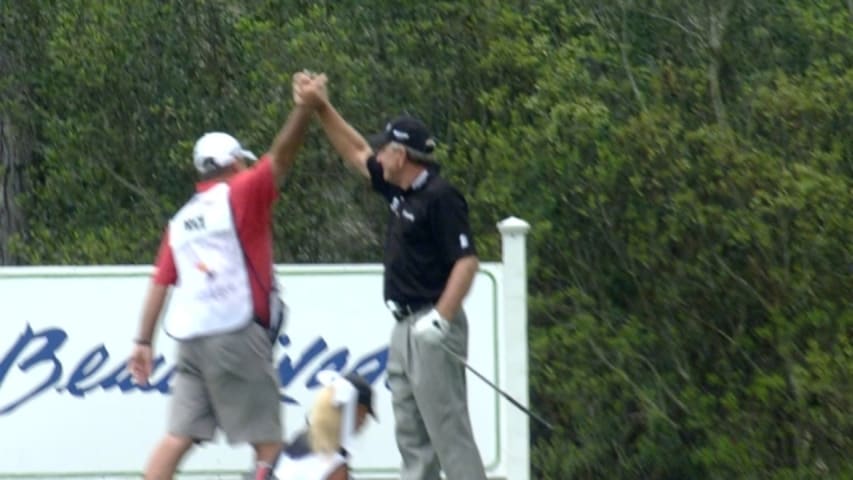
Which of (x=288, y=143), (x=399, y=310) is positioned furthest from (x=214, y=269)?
(x=399, y=310)

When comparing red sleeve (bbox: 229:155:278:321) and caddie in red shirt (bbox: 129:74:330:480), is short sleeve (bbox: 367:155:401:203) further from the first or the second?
red sleeve (bbox: 229:155:278:321)

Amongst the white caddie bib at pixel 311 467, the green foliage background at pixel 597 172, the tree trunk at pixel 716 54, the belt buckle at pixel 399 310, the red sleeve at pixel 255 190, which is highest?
the red sleeve at pixel 255 190

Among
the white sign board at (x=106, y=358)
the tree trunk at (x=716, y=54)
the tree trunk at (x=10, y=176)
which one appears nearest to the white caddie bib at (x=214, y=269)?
the white sign board at (x=106, y=358)

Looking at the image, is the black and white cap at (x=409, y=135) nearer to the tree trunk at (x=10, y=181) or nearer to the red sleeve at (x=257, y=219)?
the red sleeve at (x=257, y=219)

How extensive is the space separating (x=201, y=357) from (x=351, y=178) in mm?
4722

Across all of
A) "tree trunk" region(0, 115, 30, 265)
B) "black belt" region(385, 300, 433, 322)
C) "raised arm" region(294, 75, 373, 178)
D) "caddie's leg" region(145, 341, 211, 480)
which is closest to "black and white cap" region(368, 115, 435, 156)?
"raised arm" region(294, 75, 373, 178)

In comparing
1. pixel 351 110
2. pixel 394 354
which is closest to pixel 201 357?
pixel 394 354

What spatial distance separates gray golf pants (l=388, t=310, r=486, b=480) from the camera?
755cm

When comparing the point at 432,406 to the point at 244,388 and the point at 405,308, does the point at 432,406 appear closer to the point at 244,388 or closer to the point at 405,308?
the point at 405,308

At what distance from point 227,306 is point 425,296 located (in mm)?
786

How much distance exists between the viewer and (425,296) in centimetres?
757

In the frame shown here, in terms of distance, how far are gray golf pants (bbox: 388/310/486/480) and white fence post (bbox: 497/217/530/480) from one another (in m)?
→ 1.01

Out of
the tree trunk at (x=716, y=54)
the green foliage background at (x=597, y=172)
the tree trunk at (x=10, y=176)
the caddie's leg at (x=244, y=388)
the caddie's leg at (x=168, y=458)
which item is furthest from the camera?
the tree trunk at (x=10, y=176)

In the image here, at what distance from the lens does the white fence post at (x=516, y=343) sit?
8.72 m
